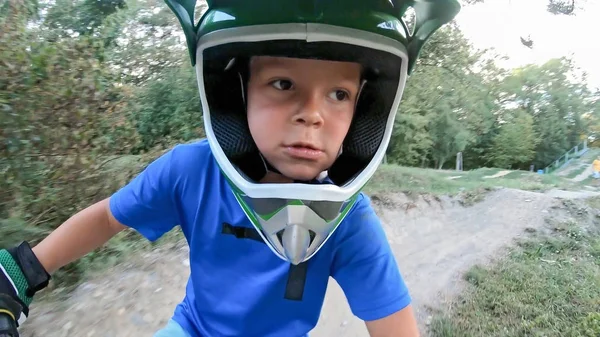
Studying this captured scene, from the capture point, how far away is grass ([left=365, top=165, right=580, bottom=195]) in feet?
10.0

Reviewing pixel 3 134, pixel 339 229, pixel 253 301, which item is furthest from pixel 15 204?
pixel 339 229

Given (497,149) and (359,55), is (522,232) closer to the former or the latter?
(497,149)

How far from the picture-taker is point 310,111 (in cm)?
72

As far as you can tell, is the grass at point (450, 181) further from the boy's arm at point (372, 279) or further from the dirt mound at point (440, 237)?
the boy's arm at point (372, 279)

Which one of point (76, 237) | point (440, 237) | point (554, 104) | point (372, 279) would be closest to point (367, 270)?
point (372, 279)

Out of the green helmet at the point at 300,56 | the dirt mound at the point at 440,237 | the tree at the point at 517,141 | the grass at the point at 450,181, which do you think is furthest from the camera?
the grass at the point at 450,181

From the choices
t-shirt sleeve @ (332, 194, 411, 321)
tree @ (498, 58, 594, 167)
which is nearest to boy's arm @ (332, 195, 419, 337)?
t-shirt sleeve @ (332, 194, 411, 321)

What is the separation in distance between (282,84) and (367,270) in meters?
0.37

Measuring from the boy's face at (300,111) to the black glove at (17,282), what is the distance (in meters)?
0.49

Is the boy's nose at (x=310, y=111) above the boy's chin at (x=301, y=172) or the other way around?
above

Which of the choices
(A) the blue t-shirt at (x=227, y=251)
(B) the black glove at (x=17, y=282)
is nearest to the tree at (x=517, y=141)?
(A) the blue t-shirt at (x=227, y=251)

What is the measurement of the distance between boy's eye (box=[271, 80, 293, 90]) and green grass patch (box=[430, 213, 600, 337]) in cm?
149

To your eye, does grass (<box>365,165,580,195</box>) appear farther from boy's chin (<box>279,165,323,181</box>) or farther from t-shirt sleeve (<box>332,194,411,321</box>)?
boy's chin (<box>279,165,323,181</box>)

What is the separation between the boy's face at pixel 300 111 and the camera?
2.41 feet
